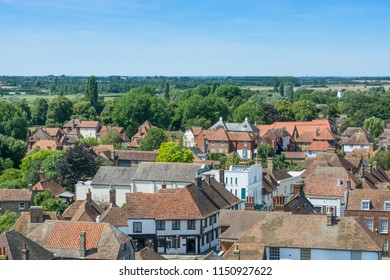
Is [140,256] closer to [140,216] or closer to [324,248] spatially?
[324,248]

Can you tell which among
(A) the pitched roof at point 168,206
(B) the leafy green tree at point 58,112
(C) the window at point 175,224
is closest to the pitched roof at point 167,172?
(A) the pitched roof at point 168,206

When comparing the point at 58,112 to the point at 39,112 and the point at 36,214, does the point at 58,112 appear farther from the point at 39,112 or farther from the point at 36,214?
the point at 36,214

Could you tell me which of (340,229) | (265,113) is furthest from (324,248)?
(265,113)

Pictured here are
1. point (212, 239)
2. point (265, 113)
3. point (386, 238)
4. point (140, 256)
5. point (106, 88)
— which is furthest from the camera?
point (106, 88)

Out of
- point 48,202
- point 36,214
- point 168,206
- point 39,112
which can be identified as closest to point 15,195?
point 48,202

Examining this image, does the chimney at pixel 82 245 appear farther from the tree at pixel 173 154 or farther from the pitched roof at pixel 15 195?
the tree at pixel 173 154
